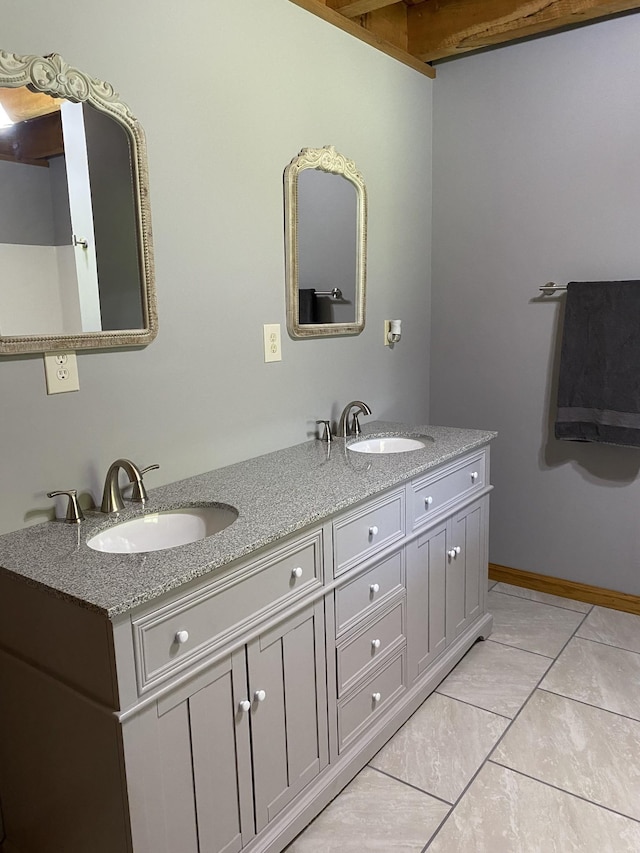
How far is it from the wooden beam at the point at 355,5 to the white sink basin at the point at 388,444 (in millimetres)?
1569

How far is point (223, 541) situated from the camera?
144 centimetres

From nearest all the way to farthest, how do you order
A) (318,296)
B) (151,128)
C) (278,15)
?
(151,128) → (278,15) → (318,296)

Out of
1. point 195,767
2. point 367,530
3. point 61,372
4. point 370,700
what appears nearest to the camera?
point 195,767

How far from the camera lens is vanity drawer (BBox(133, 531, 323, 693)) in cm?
126

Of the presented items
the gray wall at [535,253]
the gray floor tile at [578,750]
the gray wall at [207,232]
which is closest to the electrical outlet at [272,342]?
the gray wall at [207,232]

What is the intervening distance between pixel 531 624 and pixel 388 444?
103 centimetres

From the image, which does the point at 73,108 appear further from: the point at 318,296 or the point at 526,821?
the point at 526,821

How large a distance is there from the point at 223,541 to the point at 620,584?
2.15 m

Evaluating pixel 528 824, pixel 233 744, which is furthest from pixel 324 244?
pixel 528 824

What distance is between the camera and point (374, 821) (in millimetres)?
1759

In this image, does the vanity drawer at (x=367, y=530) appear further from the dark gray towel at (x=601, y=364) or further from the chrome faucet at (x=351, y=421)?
the dark gray towel at (x=601, y=364)

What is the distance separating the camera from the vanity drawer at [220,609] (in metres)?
1.26

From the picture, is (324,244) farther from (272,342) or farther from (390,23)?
(390,23)

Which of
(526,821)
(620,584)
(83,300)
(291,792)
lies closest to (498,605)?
(620,584)
